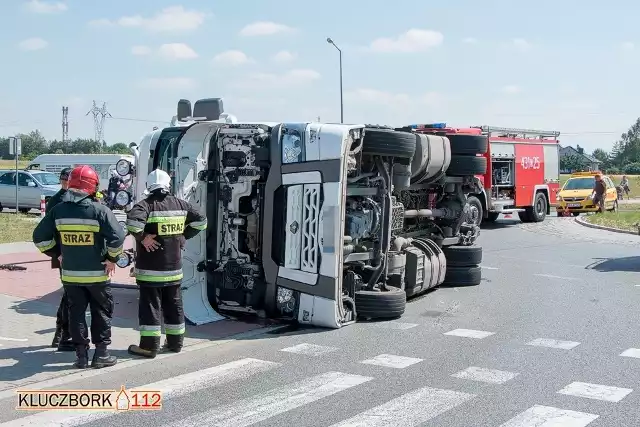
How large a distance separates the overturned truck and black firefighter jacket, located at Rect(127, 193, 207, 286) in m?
1.63

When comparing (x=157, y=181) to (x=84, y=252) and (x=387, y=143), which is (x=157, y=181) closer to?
(x=84, y=252)

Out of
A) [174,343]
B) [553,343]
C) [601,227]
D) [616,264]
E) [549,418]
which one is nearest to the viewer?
[549,418]

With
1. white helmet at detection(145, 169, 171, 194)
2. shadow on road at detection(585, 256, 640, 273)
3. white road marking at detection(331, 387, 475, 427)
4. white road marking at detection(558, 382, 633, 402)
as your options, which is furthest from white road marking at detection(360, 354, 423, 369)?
shadow on road at detection(585, 256, 640, 273)

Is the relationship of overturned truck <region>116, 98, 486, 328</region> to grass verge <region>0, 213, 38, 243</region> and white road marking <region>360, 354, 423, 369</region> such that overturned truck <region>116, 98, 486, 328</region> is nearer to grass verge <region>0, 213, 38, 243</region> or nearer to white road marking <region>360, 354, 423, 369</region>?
white road marking <region>360, 354, 423, 369</region>

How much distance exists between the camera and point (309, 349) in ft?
25.2

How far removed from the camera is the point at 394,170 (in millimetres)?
9891

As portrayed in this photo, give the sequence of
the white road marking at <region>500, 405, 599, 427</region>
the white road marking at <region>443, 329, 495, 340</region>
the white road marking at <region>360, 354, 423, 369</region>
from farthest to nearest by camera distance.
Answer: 1. the white road marking at <region>443, 329, 495, 340</region>
2. the white road marking at <region>360, 354, 423, 369</region>
3. the white road marking at <region>500, 405, 599, 427</region>

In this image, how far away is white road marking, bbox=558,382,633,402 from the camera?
240 inches

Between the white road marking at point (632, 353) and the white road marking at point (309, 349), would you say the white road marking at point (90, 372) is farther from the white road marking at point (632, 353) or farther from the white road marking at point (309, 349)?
the white road marking at point (632, 353)

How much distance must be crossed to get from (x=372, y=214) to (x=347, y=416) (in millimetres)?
4095

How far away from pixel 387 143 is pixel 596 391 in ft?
13.5

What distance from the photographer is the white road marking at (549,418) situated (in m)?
5.40

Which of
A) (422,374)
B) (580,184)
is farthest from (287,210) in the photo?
(580,184)

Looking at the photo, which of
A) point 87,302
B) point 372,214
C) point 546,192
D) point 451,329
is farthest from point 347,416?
point 546,192
